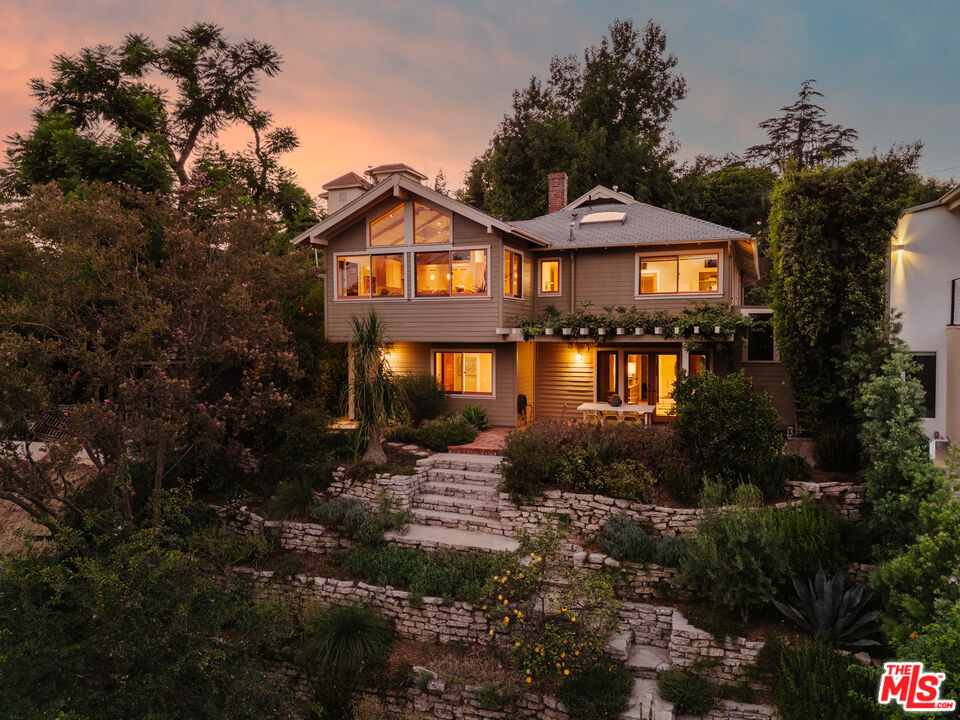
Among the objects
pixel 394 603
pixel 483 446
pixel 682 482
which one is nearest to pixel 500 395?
pixel 483 446

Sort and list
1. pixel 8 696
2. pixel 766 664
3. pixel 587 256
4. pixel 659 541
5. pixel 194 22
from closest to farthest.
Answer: pixel 8 696 < pixel 766 664 < pixel 659 541 < pixel 587 256 < pixel 194 22

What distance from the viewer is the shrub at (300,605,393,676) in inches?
334

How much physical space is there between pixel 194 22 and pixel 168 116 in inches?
174

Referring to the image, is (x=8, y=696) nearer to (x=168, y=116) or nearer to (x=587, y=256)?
(x=587, y=256)

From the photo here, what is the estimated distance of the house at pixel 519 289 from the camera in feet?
52.3

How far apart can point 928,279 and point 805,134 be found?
32322mm

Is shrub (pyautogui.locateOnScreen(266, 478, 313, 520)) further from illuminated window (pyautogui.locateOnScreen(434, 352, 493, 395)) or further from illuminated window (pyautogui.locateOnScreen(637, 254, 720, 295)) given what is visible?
illuminated window (pyautogui.locateOnScreen(637, 254, 720, 295))

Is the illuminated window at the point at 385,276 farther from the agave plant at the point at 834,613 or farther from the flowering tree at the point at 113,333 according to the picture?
the agave plant at the point at 834,613

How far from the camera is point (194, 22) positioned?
26891mm

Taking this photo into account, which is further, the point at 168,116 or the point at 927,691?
the point at 168,116

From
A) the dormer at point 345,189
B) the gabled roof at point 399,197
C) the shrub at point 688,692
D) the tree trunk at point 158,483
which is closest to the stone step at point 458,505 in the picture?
the shrub at point 688,692

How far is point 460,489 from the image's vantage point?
12156mm

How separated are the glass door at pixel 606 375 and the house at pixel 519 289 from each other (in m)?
0.03

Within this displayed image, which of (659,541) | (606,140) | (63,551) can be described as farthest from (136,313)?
(606,140)
